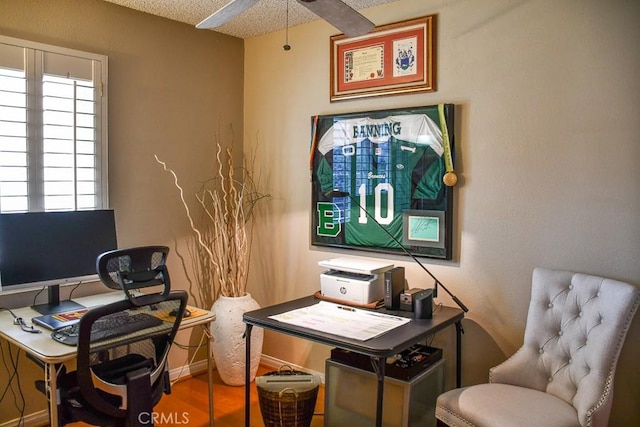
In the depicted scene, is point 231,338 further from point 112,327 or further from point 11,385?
point 112,327

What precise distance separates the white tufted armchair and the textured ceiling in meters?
1.91

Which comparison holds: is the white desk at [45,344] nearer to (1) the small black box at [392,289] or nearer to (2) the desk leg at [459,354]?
(1) the small black box at [392,289]

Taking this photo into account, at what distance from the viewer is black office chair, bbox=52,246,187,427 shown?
6.66 ft

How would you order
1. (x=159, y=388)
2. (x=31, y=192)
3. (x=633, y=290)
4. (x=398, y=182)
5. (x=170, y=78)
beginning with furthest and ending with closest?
(x=170, y=78), (x=398, y=182), (x=31, y=192), (x=159, y=388), (x=633, y=290)

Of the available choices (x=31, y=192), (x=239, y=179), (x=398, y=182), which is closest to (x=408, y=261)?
(x=398, y=182)

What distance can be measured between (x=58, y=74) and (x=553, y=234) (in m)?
2.76

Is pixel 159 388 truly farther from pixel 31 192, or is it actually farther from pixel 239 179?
pixel 239 179

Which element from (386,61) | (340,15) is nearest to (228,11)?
(340,15)

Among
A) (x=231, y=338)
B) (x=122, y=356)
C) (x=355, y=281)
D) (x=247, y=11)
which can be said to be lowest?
(x=231, y=338)

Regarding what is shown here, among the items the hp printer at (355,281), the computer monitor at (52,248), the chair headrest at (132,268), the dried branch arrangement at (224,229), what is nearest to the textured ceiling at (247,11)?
the dried branch arrangement at (224,229)

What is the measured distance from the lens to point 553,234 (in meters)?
2.59

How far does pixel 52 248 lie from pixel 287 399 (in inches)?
56.9

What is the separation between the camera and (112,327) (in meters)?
2.12

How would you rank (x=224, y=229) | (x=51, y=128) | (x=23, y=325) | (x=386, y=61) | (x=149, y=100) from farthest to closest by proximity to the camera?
(x=224, y=229)
(x=149, y=100)
(x=386, y=61)
(x=51, y=128)
(x=23, y=325)
